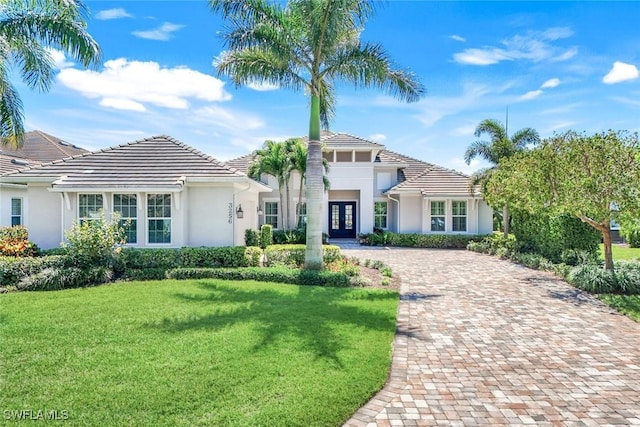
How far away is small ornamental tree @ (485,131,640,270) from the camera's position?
11.6 meters

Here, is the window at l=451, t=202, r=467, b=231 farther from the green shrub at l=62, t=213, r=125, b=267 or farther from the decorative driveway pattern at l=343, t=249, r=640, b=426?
the green shrub at l=62, t=213, r=125, b=267

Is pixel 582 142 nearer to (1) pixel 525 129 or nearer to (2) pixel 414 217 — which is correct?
(1) pixel 525 129

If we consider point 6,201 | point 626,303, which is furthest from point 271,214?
point 626,303

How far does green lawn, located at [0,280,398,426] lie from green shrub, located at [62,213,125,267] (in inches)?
88.4

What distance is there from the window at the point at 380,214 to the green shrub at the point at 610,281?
56.1ft

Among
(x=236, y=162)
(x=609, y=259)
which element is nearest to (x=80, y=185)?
(x=236, y=162)

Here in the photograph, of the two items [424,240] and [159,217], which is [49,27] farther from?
[424,240]

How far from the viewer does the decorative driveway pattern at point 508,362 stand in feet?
15.5

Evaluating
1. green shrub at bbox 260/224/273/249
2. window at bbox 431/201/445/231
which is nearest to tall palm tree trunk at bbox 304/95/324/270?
green shrub at bbox 260/224/273/249

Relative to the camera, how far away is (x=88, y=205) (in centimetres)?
1499

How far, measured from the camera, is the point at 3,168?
70.9 ft

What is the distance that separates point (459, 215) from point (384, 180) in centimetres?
617

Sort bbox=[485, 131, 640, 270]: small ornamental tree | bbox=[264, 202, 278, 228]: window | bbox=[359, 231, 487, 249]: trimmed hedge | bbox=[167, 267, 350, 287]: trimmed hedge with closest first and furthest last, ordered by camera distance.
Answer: bbox=[485, 131, 640, 270]: small ornamental tree, bbox=[167, 267, 350, 287]: trimmed hedge, bbox=[359, 231, 487, 249]: trimmed hedge, bbox=[264, 202, 278, 228]: window

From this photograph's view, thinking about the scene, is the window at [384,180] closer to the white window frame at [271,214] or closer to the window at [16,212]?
the white window frame at [271,214]
